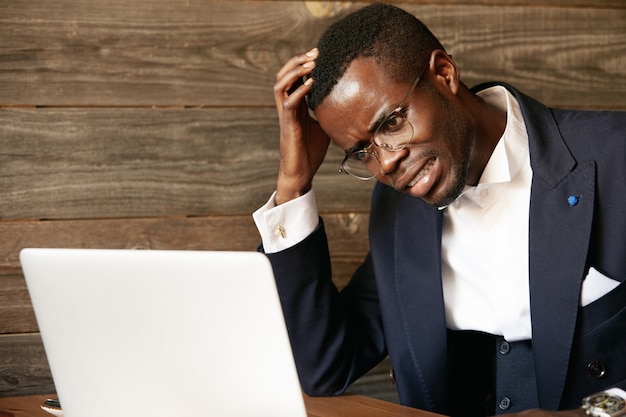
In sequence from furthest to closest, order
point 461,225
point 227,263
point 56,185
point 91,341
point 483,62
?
point 483,62
point 56,185
point 461,225
point 91,341
point 227,263

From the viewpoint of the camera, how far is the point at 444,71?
5.73ft

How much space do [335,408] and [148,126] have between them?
2.88 feet

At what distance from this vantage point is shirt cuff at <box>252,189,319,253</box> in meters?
1.77

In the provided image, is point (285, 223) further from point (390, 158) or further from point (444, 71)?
point (444, 71)

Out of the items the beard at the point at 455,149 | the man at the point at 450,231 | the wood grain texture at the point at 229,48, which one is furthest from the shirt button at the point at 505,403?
the wood grain texture at the point at 229,48

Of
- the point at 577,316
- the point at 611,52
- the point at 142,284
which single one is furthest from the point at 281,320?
the point at 611,52

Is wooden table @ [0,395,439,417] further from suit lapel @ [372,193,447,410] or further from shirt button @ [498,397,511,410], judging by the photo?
shirt button @ [498,397,511,410]

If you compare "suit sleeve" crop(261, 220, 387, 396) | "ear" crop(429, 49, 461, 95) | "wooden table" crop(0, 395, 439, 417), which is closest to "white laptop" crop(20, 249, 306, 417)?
"wooden table" crop(0, 395, 439, 417)

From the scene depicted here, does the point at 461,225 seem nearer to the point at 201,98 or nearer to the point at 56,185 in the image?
the point at 201,98

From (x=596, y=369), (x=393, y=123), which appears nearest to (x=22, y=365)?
(x=393, y=123)

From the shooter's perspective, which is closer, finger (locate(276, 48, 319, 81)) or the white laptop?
the white laptop

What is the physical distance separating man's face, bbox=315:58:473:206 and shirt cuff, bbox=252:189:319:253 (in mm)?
178

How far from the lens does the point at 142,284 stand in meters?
1.12

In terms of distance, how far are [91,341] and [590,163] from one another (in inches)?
40.5
